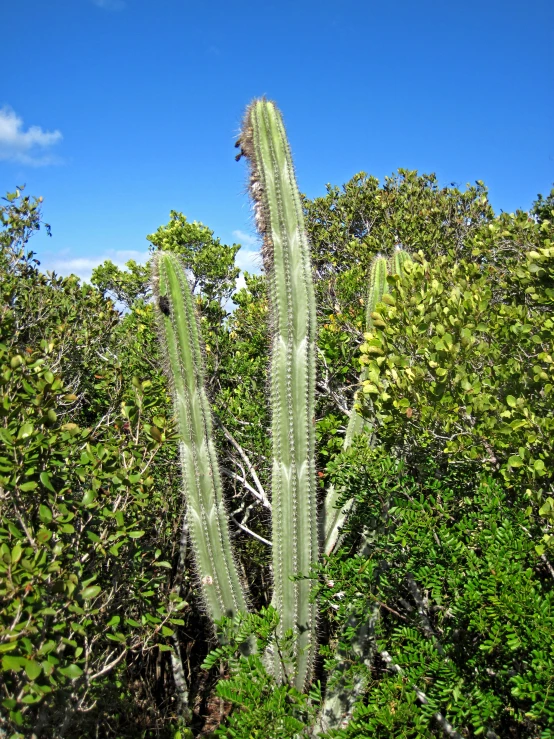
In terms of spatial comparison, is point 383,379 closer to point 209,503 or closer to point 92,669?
point 209,503

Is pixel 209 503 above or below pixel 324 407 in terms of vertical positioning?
below

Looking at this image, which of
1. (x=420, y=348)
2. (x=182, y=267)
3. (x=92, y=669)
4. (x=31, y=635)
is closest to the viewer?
(x=31, y=635)

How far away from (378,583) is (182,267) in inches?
109

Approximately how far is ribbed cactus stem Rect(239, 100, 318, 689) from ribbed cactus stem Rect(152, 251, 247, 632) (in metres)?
0.42

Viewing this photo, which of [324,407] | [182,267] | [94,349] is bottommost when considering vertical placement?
[324,407]

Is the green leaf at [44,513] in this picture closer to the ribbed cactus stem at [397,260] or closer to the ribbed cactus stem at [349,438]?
the ribbed cactus stem at [349,438]

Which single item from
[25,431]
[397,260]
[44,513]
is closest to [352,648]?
[44,513]

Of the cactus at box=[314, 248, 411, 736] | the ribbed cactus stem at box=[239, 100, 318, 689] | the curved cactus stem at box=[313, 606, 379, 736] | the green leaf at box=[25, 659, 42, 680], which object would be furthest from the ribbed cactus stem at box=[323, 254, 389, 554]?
the green leaf at box=[25, 659, 42, 680]

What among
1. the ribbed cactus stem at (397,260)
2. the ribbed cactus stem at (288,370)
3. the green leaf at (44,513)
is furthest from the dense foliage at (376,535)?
the ribbed cactus stem at (397,260)

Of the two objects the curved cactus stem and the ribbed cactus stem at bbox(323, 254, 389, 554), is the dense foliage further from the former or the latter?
the ribbed cactus stem at bbox(323, 254, 389, 554)

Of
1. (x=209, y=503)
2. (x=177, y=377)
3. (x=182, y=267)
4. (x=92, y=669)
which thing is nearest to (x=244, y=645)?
(x=209, y=503)

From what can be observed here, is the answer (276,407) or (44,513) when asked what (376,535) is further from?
(44,513)

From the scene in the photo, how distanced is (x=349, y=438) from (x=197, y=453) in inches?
52.3

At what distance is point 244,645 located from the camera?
157 inches
